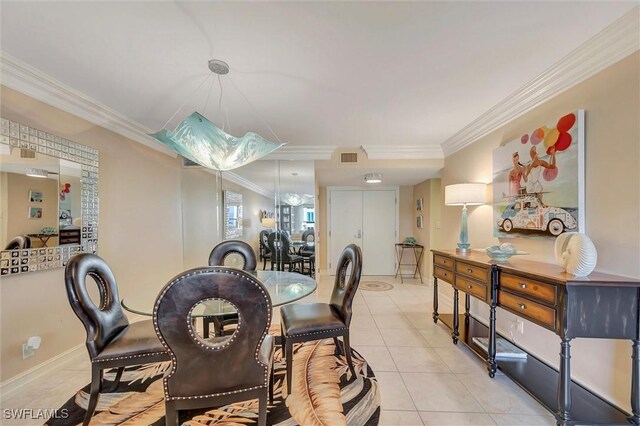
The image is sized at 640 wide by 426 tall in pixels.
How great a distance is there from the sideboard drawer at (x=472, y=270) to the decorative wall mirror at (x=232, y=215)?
340 centimetres

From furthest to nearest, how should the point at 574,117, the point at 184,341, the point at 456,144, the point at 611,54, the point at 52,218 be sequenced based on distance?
the point at 456,144 < the point at 52,218 < the point at 574,117 < the point at 611,54 < the point at 184,341

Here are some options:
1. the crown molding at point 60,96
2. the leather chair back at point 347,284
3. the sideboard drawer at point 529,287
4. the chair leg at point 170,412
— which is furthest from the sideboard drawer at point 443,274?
the crown molding at point 60,96

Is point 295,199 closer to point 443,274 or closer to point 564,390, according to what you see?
point 443,274

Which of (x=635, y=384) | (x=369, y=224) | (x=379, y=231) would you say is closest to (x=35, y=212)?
(x=635, y=384)

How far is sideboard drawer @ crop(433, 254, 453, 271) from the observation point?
2639 mm

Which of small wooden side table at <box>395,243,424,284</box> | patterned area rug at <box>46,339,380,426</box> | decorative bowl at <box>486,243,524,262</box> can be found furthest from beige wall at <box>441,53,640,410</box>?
small wooden side table at <box>395,243,424,284</box>

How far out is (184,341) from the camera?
3.78ft

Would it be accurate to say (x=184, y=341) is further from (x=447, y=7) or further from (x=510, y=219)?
(x=510, y=219)

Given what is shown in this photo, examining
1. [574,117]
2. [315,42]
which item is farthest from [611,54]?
[315,42]

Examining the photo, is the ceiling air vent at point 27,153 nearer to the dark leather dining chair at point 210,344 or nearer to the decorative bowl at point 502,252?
the dark leather dining chair at point 210,344

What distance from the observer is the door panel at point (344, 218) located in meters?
5.82

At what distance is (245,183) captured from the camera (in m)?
4.50

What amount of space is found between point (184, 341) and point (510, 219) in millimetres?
2686

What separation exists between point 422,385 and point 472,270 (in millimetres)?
999
